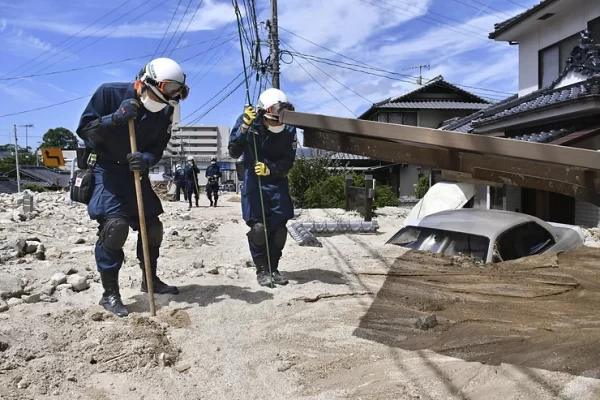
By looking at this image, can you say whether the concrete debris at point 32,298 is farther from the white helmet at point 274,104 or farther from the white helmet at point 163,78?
the white helmet at point 274,104

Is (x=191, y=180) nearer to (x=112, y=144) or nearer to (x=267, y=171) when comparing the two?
(x=267, y=171)

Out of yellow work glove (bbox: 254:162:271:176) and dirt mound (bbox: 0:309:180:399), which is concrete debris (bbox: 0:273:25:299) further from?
yellow work glove (bbox: 254:162:271:176)

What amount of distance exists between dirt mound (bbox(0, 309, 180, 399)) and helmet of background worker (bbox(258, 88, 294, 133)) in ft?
7.13

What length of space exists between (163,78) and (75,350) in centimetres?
213

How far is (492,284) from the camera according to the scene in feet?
17.1

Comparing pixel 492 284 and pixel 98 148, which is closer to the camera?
pixel 98 148

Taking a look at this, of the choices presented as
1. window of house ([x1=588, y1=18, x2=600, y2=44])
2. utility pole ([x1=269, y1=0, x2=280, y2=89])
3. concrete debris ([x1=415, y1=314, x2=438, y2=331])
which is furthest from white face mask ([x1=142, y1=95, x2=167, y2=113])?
utility pole ([x1=269, y1=0, x2=280, y2=89])

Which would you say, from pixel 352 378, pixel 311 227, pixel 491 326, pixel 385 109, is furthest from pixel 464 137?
pixel 385 109

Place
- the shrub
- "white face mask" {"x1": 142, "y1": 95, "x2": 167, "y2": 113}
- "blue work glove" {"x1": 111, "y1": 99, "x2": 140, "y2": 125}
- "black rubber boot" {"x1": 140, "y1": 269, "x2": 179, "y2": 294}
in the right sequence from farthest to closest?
the shrub < "black rubber boot" {"x1": 140, "y1": 269, "x2": 179, "y2": 294} < "white face mask" {"x1": 142, "y1": 95, "x2": 167, "y2": 113} < "blue work glove" {"x1": 111, "y1": 99, "x2": 140, "y2": 125}

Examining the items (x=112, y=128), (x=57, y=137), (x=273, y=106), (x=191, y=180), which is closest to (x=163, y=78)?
(x=112, y=128)

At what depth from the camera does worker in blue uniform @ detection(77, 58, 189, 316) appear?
3.95 metres

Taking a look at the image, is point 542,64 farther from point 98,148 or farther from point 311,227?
point 98,148

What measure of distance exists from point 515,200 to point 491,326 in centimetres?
1071

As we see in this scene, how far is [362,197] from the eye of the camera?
13.1 meters
